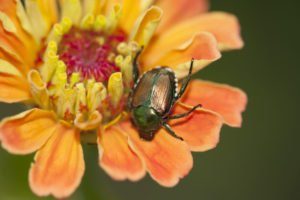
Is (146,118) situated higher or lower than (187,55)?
lower

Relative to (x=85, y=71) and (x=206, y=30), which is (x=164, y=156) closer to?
(x=85, y=71)

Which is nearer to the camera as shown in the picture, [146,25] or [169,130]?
[169,130]

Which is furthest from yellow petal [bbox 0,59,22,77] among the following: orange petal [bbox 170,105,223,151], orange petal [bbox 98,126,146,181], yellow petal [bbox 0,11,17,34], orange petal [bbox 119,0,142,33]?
orange petal [bbox 170,105,223,151]

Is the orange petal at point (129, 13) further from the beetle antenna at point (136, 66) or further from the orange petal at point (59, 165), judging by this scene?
the orange petal at point (59, 165)

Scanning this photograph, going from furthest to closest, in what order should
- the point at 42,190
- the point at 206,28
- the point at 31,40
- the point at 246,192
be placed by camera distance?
1. the point at 246,192
2. the point at 206,28
3. the point at 31,40
4. the point at 42,190

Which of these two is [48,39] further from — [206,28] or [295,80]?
[295,80]

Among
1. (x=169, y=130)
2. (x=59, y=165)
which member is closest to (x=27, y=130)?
(x=59, y=165)

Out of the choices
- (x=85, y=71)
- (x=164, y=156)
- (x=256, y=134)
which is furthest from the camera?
(x=256, y=134)

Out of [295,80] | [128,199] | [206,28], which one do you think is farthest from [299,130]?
[206,28]
